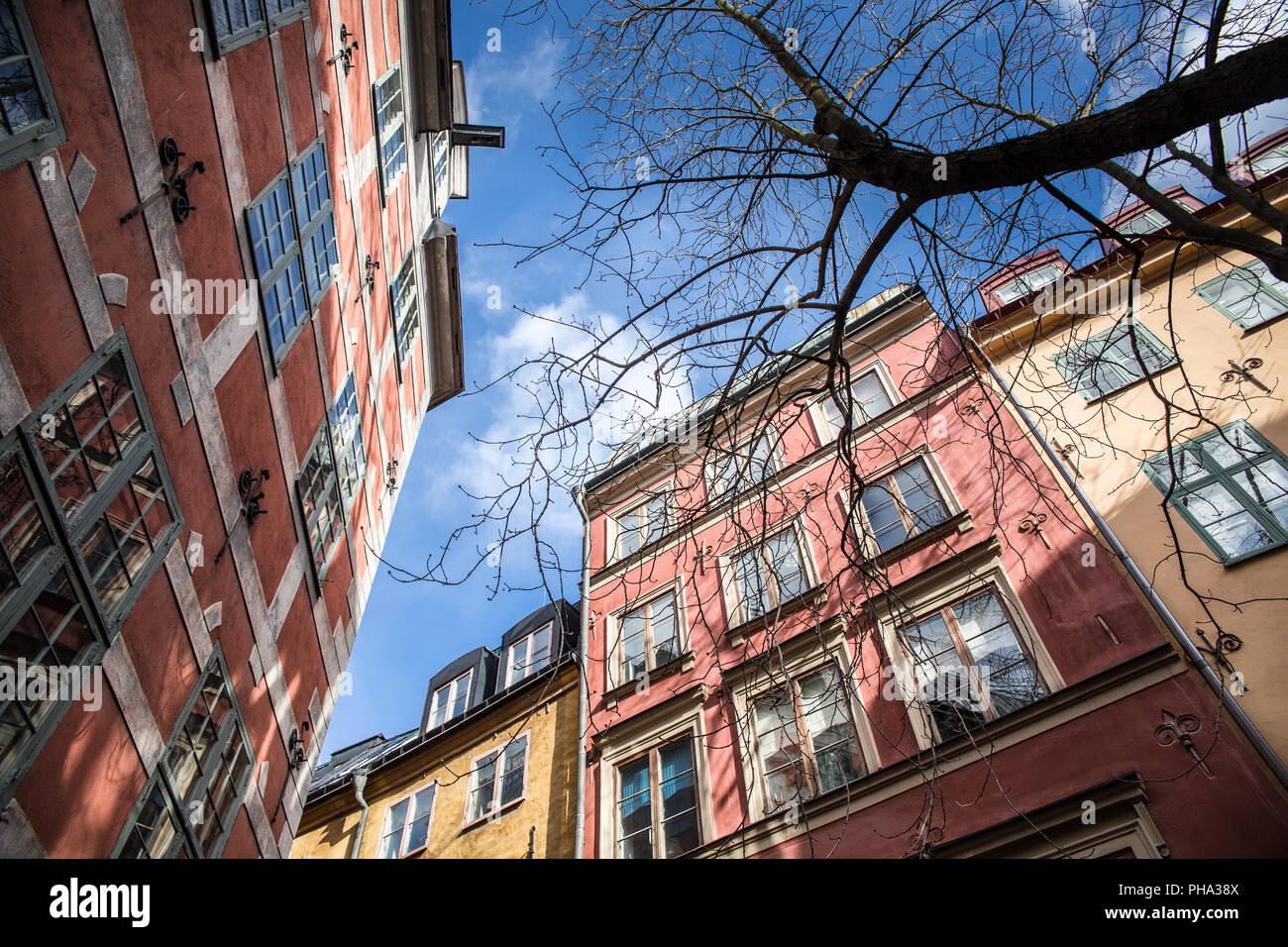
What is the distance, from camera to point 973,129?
574 cm

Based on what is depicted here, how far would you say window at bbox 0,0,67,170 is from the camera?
5.16 metres

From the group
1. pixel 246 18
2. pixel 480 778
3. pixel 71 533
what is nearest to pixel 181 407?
pixel 71 533

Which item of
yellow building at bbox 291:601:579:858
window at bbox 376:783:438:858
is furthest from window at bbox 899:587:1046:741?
window at bbox 376:783:438:858

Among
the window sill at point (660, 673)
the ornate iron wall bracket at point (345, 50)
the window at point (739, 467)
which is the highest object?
the ornate iron wall bracket at point (345, 50)

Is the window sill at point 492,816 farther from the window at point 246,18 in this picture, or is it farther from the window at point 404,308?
the window at point 246,18

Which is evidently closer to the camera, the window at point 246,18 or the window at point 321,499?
the window at point 246,18

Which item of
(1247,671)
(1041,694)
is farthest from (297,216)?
(1247,671)

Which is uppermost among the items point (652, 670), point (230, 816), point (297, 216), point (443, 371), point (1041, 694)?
point (443, 371)

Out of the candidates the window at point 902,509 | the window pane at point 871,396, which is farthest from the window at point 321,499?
the window pane at point 871,396

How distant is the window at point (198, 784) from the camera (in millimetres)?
7160

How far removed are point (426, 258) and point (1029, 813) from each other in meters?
15.9

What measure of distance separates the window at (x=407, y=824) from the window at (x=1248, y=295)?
17.5 metres
